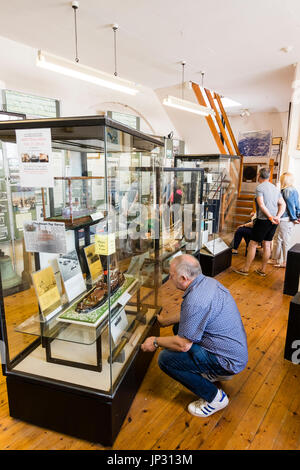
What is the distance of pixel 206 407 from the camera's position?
1808 millimetres

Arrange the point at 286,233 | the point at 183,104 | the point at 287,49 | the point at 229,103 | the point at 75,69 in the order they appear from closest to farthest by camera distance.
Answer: the point at 75,69
the point at 287,49
the point at 286,233
the point at 183,104
the point at 229,103

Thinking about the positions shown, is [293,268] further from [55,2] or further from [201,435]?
[55,2]

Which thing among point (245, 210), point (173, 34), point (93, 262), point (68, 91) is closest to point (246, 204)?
point (245, 210)

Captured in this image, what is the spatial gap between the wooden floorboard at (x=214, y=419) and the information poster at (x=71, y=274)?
2.56ft

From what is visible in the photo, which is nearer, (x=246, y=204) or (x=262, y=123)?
(x=246, y=204)

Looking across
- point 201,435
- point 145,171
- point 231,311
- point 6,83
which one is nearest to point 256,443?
point 201,435

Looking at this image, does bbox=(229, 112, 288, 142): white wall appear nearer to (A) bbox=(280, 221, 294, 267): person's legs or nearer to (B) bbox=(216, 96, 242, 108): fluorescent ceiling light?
(B) bbox=(216, 96, 242, 108): fluorescent ceiling light

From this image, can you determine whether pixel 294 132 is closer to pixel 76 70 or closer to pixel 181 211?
pixel 181 211

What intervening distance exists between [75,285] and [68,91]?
460cm

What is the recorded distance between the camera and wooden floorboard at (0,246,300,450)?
1606mm

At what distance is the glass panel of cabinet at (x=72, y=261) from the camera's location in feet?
5.03

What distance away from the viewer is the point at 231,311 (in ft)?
5.76

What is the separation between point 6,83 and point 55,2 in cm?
144

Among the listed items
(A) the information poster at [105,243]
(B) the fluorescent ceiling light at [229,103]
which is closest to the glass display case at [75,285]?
(A) the information poster at [105,243]
